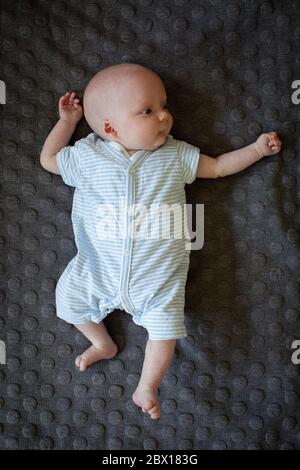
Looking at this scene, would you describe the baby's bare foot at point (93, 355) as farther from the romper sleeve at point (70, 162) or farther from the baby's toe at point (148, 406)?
the romper sleeve at point (70, 162)

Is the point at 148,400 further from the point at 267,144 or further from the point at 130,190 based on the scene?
the point at 267,144

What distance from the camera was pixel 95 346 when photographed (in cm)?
106

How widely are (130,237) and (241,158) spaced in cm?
30

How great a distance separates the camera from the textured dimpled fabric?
1.06m

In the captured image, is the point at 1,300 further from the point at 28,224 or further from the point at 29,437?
the point at 29,437

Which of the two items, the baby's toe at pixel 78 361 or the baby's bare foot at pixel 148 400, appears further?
the baby's toe at pixel 78 361

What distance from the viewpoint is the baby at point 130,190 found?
96 centimetres

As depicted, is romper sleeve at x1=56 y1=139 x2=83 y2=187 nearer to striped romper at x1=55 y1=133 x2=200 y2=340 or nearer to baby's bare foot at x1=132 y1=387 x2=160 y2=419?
striped romper at x1=55 y1=133 x2=200 y2=340

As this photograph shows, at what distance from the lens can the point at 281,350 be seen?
1082 mm

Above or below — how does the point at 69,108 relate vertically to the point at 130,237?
above

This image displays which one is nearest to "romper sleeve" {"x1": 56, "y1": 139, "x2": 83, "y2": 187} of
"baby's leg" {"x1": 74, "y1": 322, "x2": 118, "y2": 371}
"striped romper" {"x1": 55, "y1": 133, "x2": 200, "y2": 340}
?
"striped romper" {"x1": 55, "y1": 133, "x2": 200, "y2": 340}

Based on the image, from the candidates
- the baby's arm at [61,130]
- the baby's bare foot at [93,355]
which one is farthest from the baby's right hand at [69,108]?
the baby's bare foot at [93,355]

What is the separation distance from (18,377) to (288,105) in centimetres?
87

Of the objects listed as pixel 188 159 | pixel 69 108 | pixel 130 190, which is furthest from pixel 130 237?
pixel 69 108
